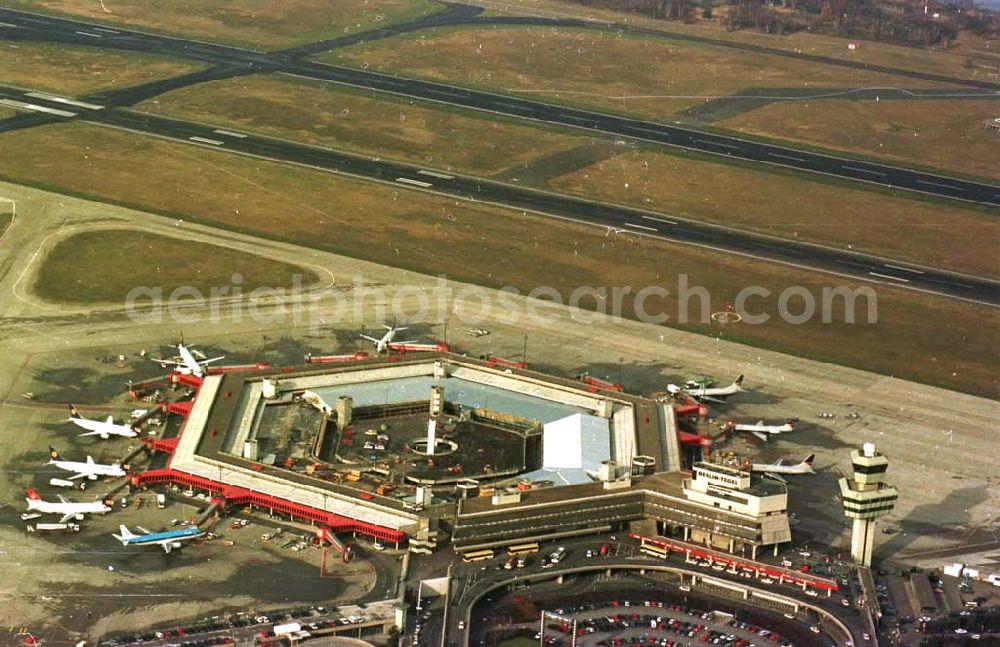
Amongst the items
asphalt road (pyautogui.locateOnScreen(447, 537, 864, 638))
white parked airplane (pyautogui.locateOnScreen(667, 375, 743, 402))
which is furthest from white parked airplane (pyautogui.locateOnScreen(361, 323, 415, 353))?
asphalt road (pyautogui.locateOnScreen(447, 537, 864, 638))

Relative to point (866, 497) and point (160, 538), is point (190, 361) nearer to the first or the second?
point (160, 538)

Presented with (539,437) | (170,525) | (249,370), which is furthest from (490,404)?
(170,525)

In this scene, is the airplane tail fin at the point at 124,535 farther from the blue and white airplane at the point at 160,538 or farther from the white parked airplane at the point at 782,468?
the white parked airplane at the point at 782,468

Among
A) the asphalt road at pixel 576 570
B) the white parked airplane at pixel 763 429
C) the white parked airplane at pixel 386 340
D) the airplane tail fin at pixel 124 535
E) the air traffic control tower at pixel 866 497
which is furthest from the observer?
the white parked airplane at pixel 386 340

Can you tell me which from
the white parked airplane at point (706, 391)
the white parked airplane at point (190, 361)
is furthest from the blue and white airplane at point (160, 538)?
the white parked airplane at point (706, 391)

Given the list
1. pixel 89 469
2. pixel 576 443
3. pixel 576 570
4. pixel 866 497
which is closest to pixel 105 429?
pixel 89 469

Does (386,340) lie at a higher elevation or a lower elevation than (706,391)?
higher

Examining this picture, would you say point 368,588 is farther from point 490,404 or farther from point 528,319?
point 528,319
